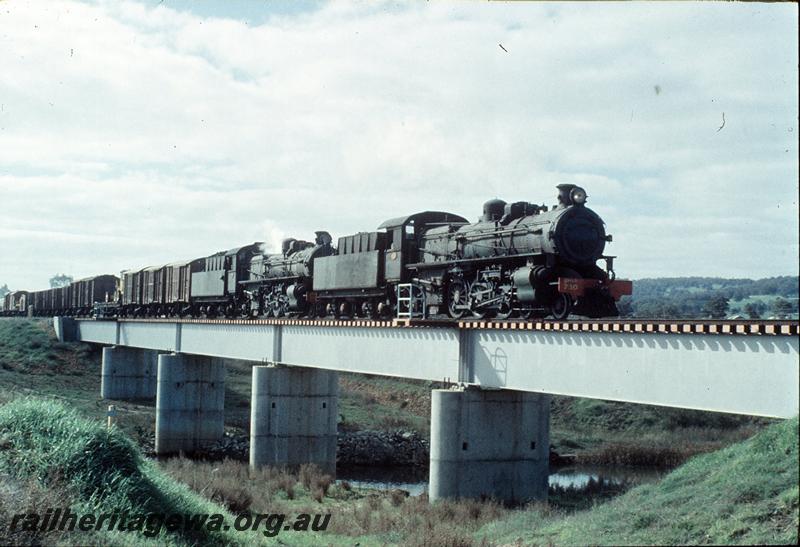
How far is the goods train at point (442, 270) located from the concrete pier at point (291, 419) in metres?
3.17

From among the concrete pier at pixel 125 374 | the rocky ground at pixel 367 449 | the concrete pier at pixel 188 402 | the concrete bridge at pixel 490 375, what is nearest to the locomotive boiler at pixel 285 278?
the concrete bridge at pixel 490 375

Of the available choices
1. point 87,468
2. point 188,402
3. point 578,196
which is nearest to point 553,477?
point 578,196

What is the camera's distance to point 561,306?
21.4 m

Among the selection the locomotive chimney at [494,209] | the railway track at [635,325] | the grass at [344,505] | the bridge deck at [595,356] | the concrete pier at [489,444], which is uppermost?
the locomotive chimney at [494,209]

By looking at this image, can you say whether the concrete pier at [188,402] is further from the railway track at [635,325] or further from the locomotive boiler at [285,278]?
the railway track at [635,325]

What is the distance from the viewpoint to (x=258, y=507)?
83.4 ft

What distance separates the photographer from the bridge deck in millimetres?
14586

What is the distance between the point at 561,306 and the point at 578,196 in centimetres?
341

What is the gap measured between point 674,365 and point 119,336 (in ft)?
162

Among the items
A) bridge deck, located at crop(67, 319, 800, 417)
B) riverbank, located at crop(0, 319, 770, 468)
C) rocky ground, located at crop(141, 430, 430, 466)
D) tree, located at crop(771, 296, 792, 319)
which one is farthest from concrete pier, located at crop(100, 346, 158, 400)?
tree, located at crop(771, 296, 792, 319)

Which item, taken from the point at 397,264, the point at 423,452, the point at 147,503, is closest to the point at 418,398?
the point at 423,452

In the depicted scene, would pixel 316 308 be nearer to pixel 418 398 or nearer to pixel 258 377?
pixel 258 377

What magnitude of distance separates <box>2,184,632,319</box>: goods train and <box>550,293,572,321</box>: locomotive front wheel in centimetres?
3

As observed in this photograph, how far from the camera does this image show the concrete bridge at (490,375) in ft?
49.8
